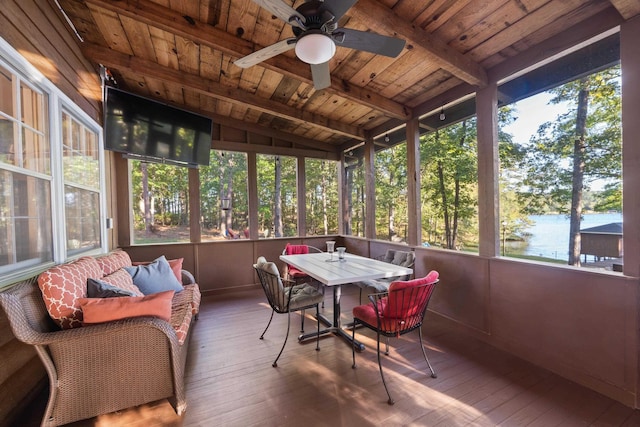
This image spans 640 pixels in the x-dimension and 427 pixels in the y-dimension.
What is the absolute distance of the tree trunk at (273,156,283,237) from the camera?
218 inches

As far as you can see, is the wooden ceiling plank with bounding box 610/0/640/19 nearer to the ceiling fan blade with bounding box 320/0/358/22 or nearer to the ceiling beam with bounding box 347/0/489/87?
the ceiling beam with bounding box 347/0/489/87

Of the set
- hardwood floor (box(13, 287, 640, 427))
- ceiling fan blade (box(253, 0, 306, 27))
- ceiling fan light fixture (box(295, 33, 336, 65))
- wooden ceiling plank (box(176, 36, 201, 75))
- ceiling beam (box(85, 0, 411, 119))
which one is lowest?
hardwood floor (box(13, 287, 640, 427))

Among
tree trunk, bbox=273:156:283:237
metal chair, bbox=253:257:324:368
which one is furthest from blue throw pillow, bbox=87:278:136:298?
tree trunk, bbox=273:156:283:237

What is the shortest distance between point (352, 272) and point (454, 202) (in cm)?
309

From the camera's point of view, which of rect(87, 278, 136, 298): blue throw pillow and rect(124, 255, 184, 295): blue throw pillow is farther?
rect(124, 255, 184, 295): blue throw pillow

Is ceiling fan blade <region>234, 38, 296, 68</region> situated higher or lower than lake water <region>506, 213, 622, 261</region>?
higher

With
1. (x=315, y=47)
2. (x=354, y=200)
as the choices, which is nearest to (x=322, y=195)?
(x=354, y=200)

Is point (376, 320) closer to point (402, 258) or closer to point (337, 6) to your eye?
point (402, 258)

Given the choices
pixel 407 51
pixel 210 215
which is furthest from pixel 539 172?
pixel 210 215

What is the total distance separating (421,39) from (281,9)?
137 centimetres

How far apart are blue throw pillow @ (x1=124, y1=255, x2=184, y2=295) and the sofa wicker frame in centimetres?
95

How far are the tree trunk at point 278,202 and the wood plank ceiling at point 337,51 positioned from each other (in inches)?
57.8

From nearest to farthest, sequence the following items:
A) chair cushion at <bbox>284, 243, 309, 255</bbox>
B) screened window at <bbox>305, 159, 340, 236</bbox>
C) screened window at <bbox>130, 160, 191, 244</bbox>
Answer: chair cushion at <bbox>284, 243, 309, 255</bbox>, screened window at <bbox>130, 160, 191, 244</bbox>, screened window at <bbox>305, 159, 340, 236</bbox>

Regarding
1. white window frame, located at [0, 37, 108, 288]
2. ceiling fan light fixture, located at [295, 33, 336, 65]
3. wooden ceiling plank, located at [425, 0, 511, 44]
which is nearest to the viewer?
Answer: ceiling fan light fixture, located at [295, 33, 336, 65]
